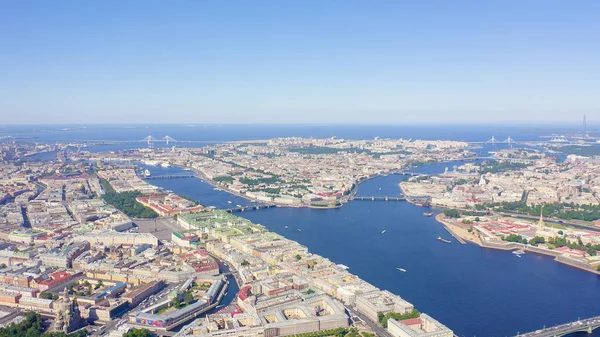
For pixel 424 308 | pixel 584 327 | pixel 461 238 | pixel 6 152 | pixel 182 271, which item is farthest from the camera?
pixel 6 152

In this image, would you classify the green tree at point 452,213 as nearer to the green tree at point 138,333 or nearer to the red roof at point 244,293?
the red roof at point 244,293

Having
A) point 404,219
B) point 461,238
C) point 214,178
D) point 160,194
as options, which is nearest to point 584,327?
point 461,238

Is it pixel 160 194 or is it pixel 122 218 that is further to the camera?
pixel 160 194

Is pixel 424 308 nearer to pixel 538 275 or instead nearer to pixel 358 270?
pixel 358 270

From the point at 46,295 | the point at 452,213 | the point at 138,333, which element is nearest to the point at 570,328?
the point at 138,333

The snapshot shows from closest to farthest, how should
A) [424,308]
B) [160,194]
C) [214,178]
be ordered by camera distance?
[424,308] < [160,194] < [214,178]

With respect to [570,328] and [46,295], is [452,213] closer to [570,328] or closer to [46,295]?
[570,328]
